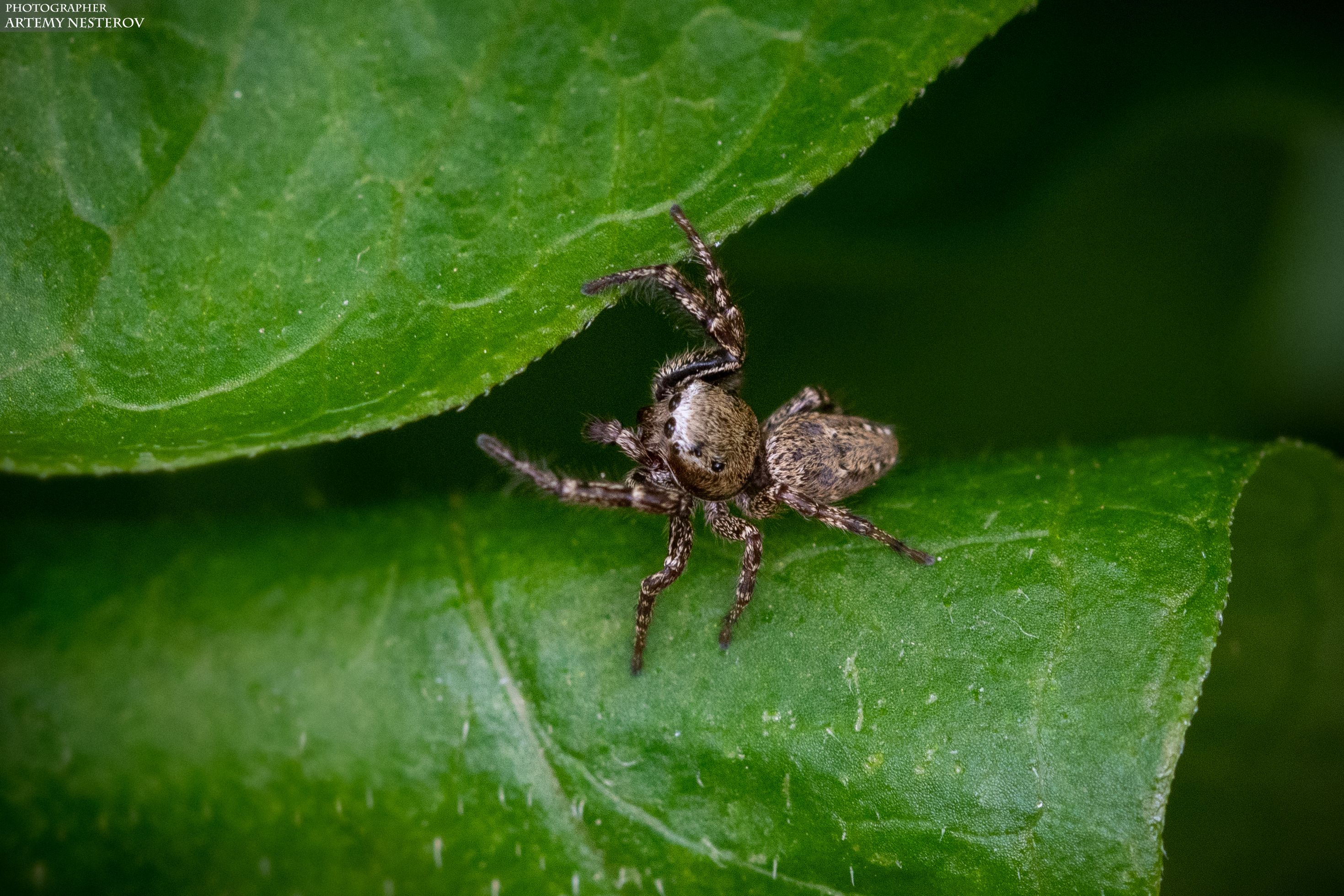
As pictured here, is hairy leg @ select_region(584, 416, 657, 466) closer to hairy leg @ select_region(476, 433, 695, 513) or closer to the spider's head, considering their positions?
the spider's head

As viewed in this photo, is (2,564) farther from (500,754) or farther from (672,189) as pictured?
(672,189)

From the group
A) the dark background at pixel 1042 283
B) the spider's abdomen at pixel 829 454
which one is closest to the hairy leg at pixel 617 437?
the dark background at pixel 1042 283

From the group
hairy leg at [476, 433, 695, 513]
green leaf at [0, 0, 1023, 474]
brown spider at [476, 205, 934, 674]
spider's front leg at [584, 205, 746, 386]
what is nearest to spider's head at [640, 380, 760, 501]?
brown spider at [476, 205, 934, 674]

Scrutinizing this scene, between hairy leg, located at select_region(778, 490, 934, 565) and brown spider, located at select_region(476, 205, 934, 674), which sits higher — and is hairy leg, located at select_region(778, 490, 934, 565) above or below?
below

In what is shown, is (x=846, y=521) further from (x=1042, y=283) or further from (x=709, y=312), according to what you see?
(x=1042, y=283)

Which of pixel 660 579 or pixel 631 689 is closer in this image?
pixel 631 689

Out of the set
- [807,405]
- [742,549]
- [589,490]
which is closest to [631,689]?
[742,549]

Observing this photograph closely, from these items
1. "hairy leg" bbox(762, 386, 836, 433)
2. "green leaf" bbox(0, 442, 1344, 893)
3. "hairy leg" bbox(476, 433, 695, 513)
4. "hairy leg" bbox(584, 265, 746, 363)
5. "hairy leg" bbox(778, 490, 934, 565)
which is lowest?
"green leaf" bbox(0, 442, 1344, 893)
